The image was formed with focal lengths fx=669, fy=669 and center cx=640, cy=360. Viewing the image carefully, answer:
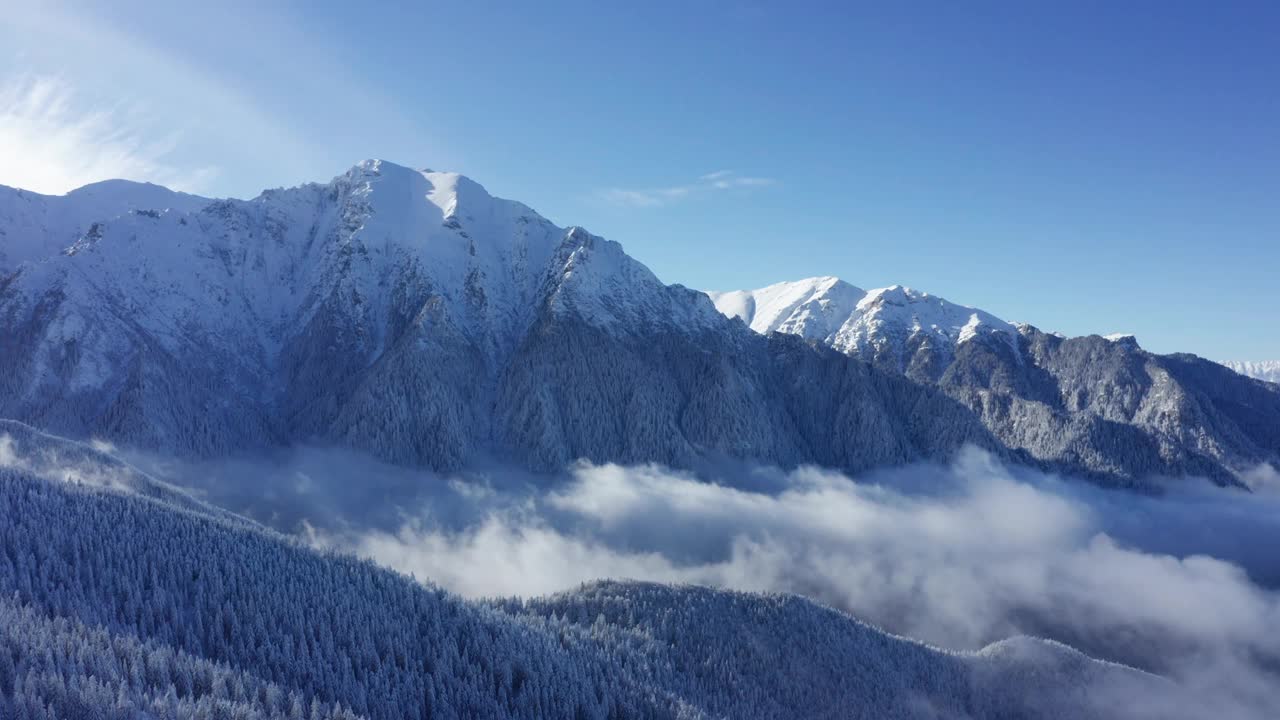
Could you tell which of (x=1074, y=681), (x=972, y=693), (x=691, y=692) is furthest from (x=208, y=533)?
(x=1074, y=681)

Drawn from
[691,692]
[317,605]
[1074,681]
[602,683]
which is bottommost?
[1074,681]

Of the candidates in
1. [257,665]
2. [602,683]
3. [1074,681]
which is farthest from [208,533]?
[1074,681]

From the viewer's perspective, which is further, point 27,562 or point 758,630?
point 758,630

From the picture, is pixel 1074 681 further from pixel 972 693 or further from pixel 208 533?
pixel 208 533

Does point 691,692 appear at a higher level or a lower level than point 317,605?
lower

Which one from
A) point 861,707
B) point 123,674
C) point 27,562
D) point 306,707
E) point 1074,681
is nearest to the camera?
point 123,674

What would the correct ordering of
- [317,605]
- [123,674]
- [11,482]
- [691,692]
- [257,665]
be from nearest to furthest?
[123,674] → [257,665] → [317,605] → [11,482] → [691,692]

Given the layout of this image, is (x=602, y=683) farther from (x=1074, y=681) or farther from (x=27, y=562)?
(x=1074, y=681)
